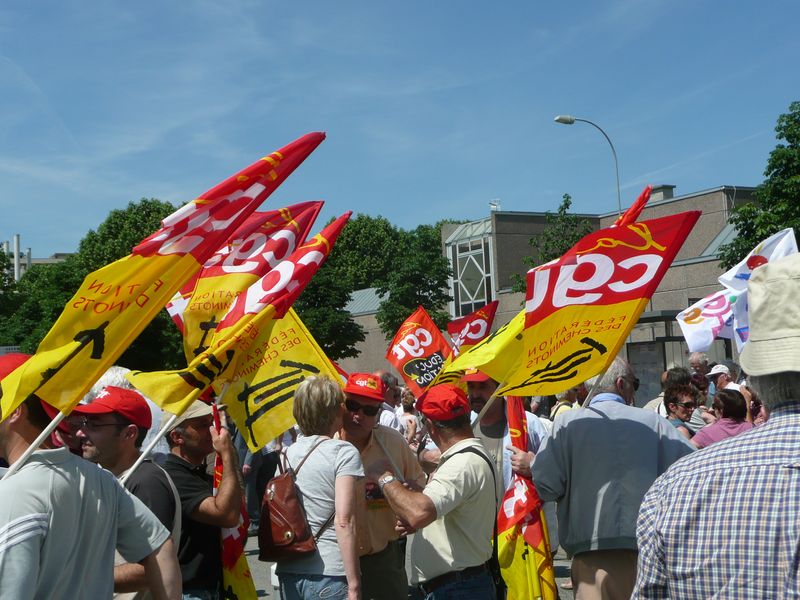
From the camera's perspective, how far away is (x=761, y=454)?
6.61 ft

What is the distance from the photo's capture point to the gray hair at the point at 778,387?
6.66 ft

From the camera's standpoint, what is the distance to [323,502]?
4.77m

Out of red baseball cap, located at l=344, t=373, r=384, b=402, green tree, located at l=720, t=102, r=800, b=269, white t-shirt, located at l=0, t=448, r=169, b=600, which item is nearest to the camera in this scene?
white t-shirt, located at l=0, t=448, r=169, b=600

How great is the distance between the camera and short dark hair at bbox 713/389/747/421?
23.7 ft

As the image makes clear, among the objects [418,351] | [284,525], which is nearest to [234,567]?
[284,525]

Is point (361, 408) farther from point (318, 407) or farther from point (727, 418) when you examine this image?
point (727, 418)

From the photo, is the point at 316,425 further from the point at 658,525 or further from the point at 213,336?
the point at 658,525

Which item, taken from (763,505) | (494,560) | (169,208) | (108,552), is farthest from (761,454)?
(169,208)

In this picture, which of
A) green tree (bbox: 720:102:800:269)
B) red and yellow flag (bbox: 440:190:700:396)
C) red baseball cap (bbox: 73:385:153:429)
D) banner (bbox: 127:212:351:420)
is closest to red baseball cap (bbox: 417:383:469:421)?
red and yellow flag (bbox: 440:190:700:396)

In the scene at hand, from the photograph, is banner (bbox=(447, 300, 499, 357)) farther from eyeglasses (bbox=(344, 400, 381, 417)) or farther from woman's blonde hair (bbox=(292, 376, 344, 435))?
woman's blonde hair (bbox=(292, 376, 344, 435))

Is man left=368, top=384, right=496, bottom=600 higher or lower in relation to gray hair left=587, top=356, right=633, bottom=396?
lower

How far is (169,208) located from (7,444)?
5641 cm

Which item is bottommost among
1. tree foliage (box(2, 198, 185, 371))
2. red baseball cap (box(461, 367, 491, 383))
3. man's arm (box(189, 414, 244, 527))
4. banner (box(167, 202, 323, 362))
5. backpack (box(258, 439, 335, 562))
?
backpack (box(258, 439, 335, 562))

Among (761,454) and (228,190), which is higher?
(228,190)
